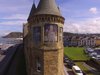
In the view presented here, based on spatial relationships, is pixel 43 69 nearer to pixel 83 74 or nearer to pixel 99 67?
pixel 83 74

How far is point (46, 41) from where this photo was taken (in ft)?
63.7

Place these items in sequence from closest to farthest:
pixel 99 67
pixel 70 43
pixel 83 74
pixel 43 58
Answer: pixel 43 58 → pixel 83 74 → pixel 99 67 → pixel 70 43

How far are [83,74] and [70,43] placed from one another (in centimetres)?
12269

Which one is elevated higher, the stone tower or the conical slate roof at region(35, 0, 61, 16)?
the conical slate roof at region(35, 0, 61, 16)

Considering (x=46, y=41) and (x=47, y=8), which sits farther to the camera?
(x=47, y=8)

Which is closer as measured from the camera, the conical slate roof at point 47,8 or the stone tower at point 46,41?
the stone tower at point 46,41

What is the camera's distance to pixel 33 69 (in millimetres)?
19969

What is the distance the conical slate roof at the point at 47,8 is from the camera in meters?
19.6

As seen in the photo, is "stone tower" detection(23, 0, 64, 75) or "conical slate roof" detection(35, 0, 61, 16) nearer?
"stone tower" detection(23, 0, 64, 75)

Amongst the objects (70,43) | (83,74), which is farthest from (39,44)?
(70,43)

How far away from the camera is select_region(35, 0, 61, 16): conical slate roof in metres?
19.6

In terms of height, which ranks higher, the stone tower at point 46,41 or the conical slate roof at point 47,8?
the conical slate roof at point 47,8

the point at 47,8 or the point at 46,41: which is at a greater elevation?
the point at 47,8

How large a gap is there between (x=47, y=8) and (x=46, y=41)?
2865 millimetres
